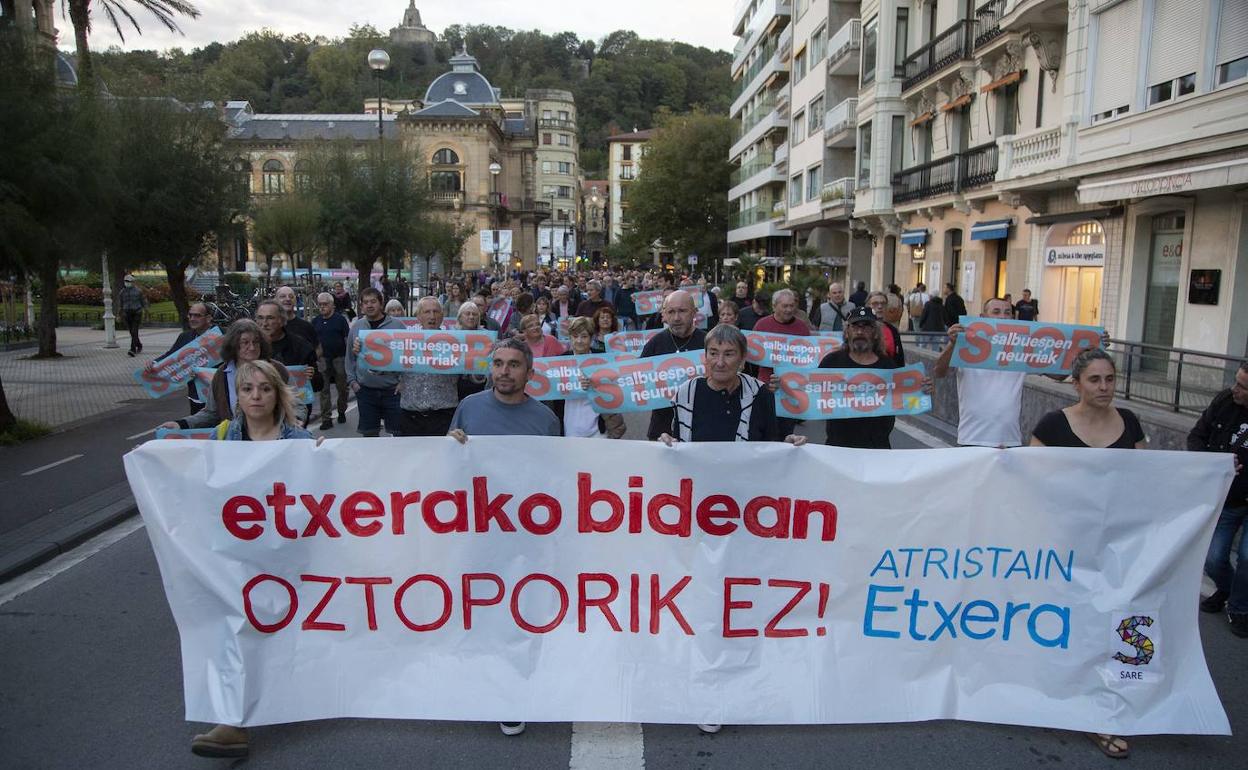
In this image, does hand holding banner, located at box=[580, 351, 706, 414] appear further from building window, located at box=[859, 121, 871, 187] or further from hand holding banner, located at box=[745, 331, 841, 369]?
building window, located at box=[859, 121, 871, 187]

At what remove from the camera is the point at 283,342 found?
855 cm

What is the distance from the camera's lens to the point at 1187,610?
14.4ft

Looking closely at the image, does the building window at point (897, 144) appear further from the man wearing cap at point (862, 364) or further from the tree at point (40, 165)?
the man wearing cap at point (862, 364)

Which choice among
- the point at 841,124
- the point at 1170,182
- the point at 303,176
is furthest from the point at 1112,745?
the point at 303,176

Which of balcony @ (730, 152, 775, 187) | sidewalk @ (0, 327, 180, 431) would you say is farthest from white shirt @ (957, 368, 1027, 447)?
balcony @ (730, 152, 775, 187)

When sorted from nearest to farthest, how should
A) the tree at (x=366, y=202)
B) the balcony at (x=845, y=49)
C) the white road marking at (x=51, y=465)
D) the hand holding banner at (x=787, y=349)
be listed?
the hand holding banner at (x=787, y=349), the white road marking at (x=51, y=465), the tree at (x=366, y=202), the balcony at (x=845, y=49)

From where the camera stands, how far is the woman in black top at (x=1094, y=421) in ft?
16.1

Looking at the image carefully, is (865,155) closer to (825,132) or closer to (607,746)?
(825,132)

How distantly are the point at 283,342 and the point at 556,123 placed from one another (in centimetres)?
12655

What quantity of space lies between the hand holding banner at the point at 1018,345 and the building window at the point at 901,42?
84.4 ft

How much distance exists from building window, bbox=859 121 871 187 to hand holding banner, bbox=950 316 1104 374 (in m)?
26.7

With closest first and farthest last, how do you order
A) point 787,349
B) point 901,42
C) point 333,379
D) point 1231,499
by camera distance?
point 1231,499
point 787,349
point 333,379
point 901,42

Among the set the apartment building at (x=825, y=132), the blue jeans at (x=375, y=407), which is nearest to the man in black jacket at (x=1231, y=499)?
the blue jeans at (x=375, y=407)

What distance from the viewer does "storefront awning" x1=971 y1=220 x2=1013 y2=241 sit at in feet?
79.5
